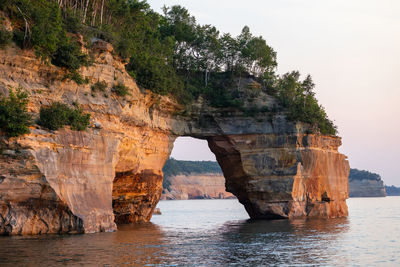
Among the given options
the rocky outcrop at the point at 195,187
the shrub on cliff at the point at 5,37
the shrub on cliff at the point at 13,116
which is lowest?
the rocky outcrop at the point at 195,187

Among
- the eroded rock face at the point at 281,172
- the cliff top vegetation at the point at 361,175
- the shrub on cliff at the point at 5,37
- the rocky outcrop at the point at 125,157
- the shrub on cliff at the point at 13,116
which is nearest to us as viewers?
the shrub on cliff at the point at 13,116

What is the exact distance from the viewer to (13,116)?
23938 millimetres

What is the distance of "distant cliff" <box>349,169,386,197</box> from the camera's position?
183000mm

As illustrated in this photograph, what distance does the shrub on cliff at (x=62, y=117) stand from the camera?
26328mm

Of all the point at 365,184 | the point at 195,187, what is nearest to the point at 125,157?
the point at 195,187

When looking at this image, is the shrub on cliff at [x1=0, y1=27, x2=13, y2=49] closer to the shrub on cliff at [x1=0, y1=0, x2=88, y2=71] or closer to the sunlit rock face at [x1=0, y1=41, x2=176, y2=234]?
the sunlit rock face at [x1=0, y1=41, x2=176, y2=234]

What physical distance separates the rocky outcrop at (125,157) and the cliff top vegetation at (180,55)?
1.18 meters

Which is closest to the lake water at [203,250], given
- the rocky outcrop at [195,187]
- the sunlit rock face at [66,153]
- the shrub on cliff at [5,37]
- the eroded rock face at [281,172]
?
the sunlit rock face at [66,153]

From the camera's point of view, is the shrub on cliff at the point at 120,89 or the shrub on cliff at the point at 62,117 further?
the shrub on cliff at the point at 120,89

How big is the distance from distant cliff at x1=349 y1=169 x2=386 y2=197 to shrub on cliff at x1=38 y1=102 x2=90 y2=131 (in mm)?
167907

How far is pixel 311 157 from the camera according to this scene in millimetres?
44531

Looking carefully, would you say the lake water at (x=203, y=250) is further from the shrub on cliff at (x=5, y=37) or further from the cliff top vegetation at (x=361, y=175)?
the cliff top vegetation at (x=361, y=175)

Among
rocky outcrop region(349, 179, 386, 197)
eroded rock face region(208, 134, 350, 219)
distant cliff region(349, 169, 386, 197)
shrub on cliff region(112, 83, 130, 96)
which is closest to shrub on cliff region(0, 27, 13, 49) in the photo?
shrub on cliff region(112, 83, 130, 96)

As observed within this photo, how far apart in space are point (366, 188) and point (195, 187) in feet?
241
